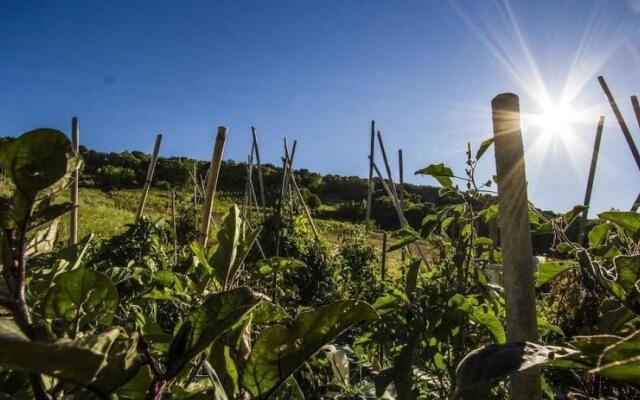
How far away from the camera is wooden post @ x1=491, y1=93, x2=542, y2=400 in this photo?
30.8 inches

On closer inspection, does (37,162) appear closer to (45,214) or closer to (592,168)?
(45,214)

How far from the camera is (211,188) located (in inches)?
79.4

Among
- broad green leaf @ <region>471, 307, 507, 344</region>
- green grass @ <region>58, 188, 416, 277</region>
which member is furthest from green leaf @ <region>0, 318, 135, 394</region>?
green grass @ <region>58, 188, 416, 277</region>

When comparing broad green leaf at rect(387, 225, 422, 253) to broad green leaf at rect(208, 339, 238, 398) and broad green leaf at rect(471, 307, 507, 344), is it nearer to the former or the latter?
broad green leaf at rect(471, 307, 507, 344)

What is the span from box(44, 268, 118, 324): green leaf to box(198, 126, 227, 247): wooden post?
4.58ft

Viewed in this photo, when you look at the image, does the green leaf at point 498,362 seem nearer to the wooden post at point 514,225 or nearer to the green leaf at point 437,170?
the wooden post at point 514,225

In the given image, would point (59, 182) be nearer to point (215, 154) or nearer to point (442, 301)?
point (442, 301)

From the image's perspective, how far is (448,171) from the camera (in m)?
1.02

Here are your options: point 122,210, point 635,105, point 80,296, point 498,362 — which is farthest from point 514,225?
point 122,210

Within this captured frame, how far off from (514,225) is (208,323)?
2.12ft

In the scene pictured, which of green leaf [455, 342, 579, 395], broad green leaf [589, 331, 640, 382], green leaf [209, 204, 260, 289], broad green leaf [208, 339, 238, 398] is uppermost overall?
green leaf [209, 204, 260, 289]

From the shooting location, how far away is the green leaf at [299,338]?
330mm

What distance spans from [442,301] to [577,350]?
0.90 meters

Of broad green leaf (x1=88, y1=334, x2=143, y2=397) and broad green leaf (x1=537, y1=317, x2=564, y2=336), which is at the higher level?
broad green leaf (x1=88, y1=334, x2=143, y2=397)
